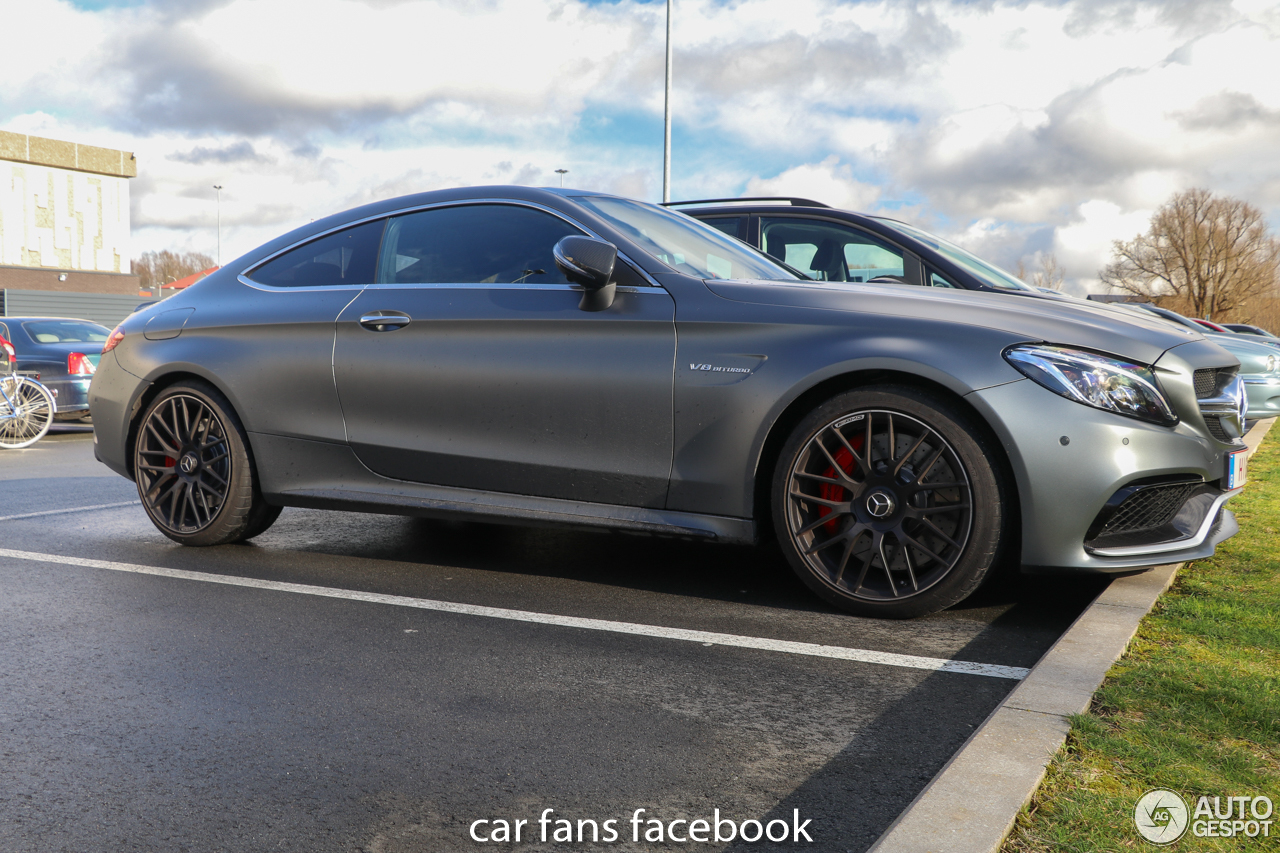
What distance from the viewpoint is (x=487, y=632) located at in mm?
3805

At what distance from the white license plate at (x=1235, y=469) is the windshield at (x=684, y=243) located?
1778 millimetres

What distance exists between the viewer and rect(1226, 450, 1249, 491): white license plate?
385 centimetres

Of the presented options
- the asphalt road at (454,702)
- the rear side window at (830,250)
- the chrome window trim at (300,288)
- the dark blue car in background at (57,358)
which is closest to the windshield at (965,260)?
the rear side window at (830,250)

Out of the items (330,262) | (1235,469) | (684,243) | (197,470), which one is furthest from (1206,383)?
(197,470)

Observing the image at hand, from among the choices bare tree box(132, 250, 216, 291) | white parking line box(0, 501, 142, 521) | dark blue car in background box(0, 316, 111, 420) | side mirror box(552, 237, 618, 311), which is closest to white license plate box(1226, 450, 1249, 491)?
side mirror box(552, 237, 618, 311)

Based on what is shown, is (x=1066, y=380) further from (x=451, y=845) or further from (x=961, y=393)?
(x=451, y=845)

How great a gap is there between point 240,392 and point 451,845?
3.31m

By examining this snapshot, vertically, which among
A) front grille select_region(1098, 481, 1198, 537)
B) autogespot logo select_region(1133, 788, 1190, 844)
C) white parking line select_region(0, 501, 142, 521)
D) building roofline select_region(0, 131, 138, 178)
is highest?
building roofline select_region(0, 131, 138, 178)

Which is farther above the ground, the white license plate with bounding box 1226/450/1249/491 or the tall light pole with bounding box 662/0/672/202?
the tall light pole with bounding box 662/0/672/202

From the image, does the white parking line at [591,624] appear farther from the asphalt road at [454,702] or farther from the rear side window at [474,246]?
the rear side window at [474,246]

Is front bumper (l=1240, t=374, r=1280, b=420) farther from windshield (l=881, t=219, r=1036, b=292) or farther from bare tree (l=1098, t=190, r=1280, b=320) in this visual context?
bare tree (l=1098, t=190, r=1280, b=320)

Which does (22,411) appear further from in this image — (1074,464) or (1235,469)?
(1235,469)

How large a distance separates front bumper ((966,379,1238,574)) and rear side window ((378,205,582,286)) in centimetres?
184

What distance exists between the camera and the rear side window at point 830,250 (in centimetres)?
663
